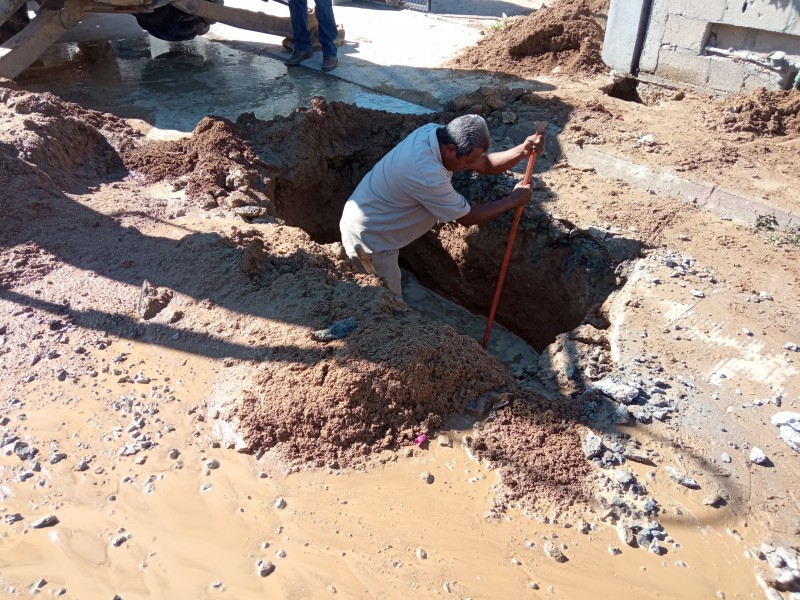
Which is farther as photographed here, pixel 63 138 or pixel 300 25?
pixel 300 25

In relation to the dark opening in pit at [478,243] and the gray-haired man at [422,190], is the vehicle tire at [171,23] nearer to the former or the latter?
the dark opening in pit at [478,243]

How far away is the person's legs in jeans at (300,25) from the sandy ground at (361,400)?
2908 mm

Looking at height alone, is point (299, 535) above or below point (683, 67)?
below

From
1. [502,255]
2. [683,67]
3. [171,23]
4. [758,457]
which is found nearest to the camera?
[758,457]

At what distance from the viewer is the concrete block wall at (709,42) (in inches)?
215

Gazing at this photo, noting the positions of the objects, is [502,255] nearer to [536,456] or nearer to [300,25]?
[536,456]

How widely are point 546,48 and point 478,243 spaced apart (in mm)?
3503

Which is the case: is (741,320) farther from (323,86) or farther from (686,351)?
(323,86)

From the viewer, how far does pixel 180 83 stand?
260 inches

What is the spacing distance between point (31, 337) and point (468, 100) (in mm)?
4214

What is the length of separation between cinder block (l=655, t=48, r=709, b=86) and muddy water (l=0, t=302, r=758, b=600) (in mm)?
4773

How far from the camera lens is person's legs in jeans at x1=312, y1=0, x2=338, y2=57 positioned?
6797mm

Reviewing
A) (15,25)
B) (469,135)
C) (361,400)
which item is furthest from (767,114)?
(15,25)

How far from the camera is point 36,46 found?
5.89 meters
